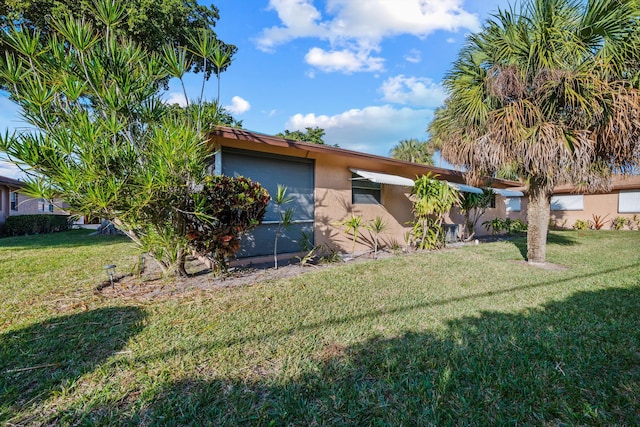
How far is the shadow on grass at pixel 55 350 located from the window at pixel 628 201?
27693mm

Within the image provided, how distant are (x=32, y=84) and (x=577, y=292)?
10.1 m

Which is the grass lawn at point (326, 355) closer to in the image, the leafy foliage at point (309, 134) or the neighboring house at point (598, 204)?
the neighboring house at point (598, 204)

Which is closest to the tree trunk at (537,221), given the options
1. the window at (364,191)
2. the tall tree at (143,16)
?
the window at (364,191)

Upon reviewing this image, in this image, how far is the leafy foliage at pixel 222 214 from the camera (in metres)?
5.68

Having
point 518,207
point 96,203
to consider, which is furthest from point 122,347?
point 518,207

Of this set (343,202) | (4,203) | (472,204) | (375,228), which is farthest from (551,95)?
(4,203)

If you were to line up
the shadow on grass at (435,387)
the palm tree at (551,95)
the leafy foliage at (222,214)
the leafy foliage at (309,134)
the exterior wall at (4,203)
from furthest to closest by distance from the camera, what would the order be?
the leafy foliage at (309,134), the exterior wall at (4,203), the palm tree at (551,95), the leafy foliage at (222,214), the shadow on grass at (435,387)

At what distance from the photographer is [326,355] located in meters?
3.26

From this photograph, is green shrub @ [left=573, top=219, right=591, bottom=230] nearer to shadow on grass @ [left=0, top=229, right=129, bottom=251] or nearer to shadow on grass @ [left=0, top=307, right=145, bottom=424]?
shadow on grass @ [left=0, top=307, right=145, bottom=424]

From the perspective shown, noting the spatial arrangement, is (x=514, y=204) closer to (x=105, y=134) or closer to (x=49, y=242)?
(x=105, y=134)

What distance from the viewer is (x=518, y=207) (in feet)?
76.8

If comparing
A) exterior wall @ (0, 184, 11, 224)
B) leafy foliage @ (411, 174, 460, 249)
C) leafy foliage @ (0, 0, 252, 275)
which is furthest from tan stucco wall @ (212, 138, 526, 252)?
exterior wall @ (0, 184, 11, 224)

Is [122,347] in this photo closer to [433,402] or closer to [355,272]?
[433,402]

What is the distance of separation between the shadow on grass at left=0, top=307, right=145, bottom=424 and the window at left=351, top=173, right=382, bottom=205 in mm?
7425
